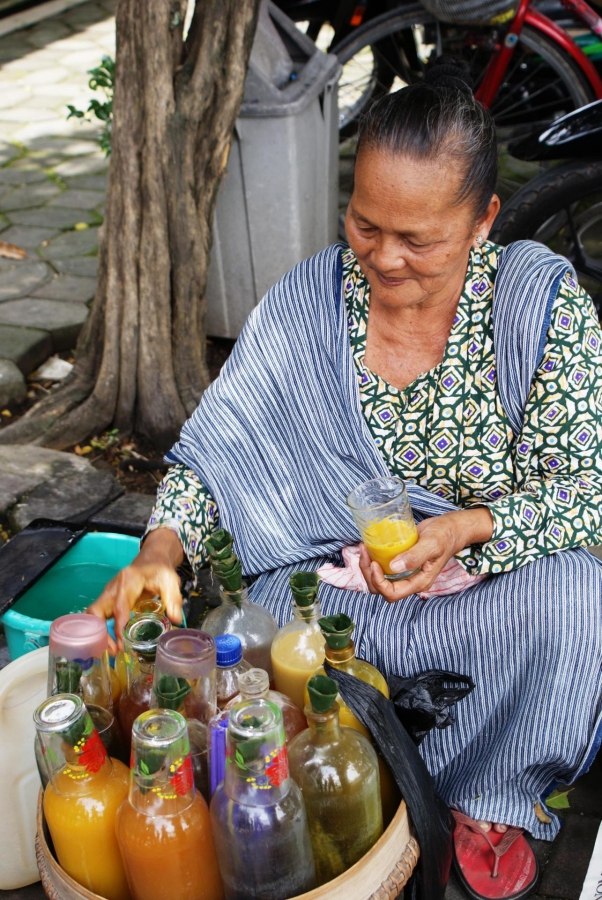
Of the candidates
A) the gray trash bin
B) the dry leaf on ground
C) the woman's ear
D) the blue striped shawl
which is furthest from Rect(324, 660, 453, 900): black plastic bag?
the dry leaf on ground

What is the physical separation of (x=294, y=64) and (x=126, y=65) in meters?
1.09

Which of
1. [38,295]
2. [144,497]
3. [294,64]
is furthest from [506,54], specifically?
[144,497]

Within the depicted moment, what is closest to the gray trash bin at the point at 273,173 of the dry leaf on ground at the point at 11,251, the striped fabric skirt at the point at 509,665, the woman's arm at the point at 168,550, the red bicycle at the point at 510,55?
the red bicycle at the point at 510,55

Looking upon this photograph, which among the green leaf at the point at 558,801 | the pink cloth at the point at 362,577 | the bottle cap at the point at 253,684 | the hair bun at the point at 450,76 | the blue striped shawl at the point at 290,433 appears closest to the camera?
Result: the bottle cap at the point at 253,684

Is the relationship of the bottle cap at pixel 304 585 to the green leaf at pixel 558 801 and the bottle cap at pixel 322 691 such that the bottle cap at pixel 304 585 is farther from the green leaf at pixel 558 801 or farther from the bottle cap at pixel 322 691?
the green leaf at pixel 558 801

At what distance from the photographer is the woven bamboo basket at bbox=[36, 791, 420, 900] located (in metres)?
1.43

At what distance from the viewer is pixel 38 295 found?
15.3 ft

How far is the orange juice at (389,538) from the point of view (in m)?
1.81

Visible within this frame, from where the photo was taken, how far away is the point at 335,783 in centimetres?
146

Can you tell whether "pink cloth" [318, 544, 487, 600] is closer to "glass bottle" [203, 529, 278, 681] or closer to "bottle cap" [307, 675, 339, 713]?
"glass bottle" [203, 529, 278, 681]

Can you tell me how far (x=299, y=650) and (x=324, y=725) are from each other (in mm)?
265

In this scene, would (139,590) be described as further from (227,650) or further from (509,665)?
(509,665)

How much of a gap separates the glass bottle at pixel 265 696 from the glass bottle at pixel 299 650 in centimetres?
7

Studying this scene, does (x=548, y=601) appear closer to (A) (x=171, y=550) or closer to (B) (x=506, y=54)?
(A) (x=171, y=550)
